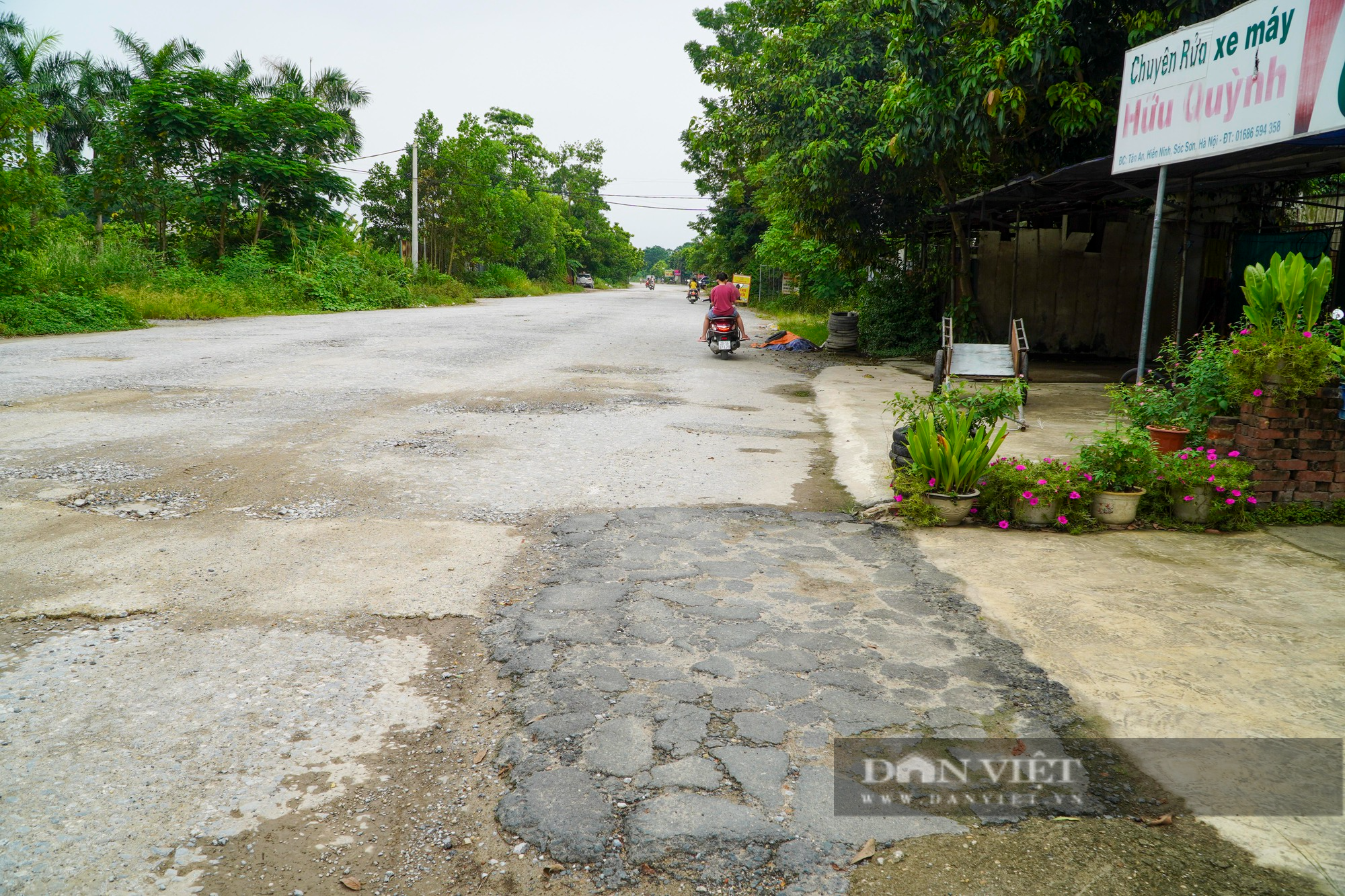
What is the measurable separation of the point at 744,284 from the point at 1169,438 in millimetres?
39057

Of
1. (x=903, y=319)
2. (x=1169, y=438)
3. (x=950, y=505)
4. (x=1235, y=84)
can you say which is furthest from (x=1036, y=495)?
(x=903, y=319)

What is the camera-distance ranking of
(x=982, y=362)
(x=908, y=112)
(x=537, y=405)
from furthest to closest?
(x=908, y=112)
(x=982, y=362)
(x=537, y=405)

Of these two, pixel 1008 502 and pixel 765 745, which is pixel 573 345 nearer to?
pixel 1008 502

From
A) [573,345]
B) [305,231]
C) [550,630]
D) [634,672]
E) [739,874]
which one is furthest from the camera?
[305,231]

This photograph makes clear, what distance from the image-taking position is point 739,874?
212 cm

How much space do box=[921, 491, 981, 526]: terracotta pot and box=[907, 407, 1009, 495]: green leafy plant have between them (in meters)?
0.04

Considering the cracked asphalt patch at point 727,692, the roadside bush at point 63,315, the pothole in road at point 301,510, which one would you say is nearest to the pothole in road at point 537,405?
the pothole in road at point 301,510

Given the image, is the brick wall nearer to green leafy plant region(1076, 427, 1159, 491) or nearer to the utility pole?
green leafy plant region(1076, 427, 1159, 491)

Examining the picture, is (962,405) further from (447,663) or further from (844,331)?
A: (844,331)

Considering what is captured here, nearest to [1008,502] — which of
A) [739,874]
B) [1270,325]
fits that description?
[1270,325]

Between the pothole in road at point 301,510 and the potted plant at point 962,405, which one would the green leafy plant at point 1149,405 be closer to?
the potted plant at point 962,405

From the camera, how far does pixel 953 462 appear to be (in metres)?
5.12

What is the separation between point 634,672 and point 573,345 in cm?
1271

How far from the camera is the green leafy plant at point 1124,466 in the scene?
16.8 feet
